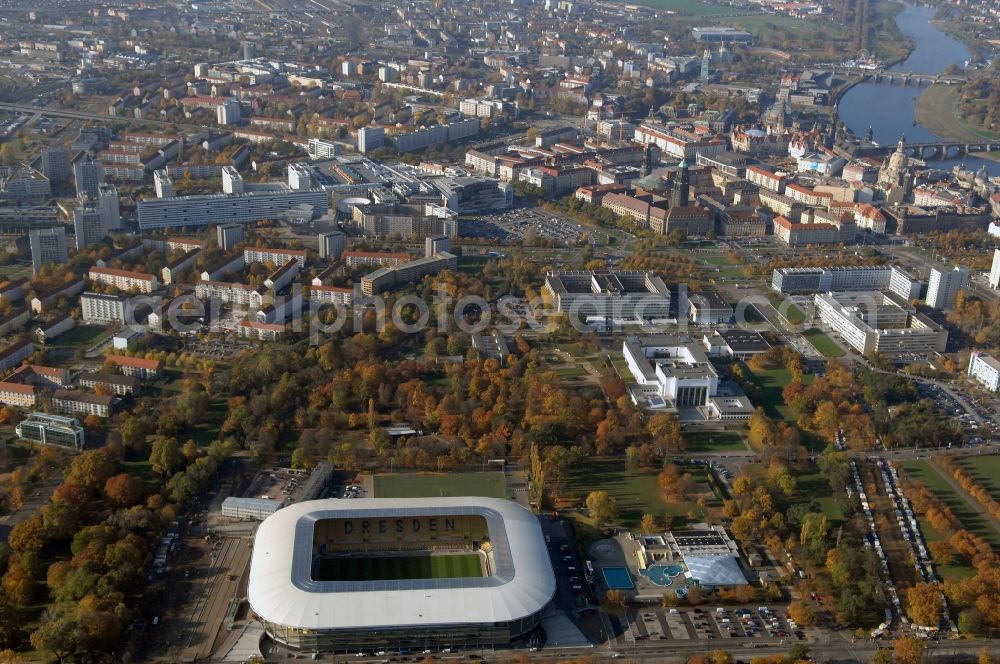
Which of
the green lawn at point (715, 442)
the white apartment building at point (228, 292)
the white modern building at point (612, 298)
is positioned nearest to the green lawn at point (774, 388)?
the green lawn at point (715, 442)

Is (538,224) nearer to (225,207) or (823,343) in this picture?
(225,207)

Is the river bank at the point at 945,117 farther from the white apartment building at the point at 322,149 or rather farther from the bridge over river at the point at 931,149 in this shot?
the white apartment building at the point at 322,149

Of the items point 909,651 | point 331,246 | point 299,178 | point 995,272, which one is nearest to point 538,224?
point 331,246

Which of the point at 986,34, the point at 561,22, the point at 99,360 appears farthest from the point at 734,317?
the point at 986,34

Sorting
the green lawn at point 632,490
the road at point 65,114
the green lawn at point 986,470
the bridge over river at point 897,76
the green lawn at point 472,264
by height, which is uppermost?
the bridge over river at point 897,76

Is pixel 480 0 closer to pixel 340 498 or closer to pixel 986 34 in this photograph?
pixel 986 34

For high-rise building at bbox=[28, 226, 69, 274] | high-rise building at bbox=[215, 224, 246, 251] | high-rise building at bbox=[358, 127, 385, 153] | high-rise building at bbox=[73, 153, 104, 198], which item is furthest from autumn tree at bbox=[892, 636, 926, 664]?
high-rise building at bbox=[358, 127, 385, 153]
